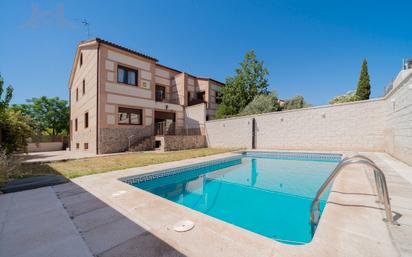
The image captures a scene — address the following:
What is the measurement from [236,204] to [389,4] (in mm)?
14092

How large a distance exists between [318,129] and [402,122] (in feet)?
15.7

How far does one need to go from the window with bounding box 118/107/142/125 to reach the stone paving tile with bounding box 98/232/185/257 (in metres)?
12.4

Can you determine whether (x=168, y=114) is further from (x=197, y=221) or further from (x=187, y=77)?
(x=197, y=221)

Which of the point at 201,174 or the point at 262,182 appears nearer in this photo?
the point at 262,182

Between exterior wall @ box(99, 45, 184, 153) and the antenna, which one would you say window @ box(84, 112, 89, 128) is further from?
the antenna

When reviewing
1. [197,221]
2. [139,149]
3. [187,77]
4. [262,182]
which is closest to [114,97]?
[139,149]

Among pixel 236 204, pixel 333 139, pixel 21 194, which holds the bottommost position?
pixel 236 204

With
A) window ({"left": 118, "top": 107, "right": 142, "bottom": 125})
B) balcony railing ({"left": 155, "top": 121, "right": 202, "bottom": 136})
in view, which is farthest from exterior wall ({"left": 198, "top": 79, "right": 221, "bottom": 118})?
window ({"left": 118, "top": 107, "right": 142, "bottom": 125})

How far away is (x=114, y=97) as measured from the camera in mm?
12156

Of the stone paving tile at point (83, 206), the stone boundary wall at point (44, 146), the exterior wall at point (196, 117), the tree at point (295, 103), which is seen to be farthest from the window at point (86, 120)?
the tree at point (295, 103)

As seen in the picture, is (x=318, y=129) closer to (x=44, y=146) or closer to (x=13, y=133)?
(x=13, y=133)

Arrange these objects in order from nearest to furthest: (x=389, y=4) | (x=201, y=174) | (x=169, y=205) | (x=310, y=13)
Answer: (x=169, y=205) → (x=201, y=174) → (x=389, y=4) → (x=310, y=13)

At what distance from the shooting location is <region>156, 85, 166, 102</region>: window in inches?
702

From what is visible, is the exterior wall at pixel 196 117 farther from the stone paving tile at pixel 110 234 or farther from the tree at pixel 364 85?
the tree at pixel 364 85
